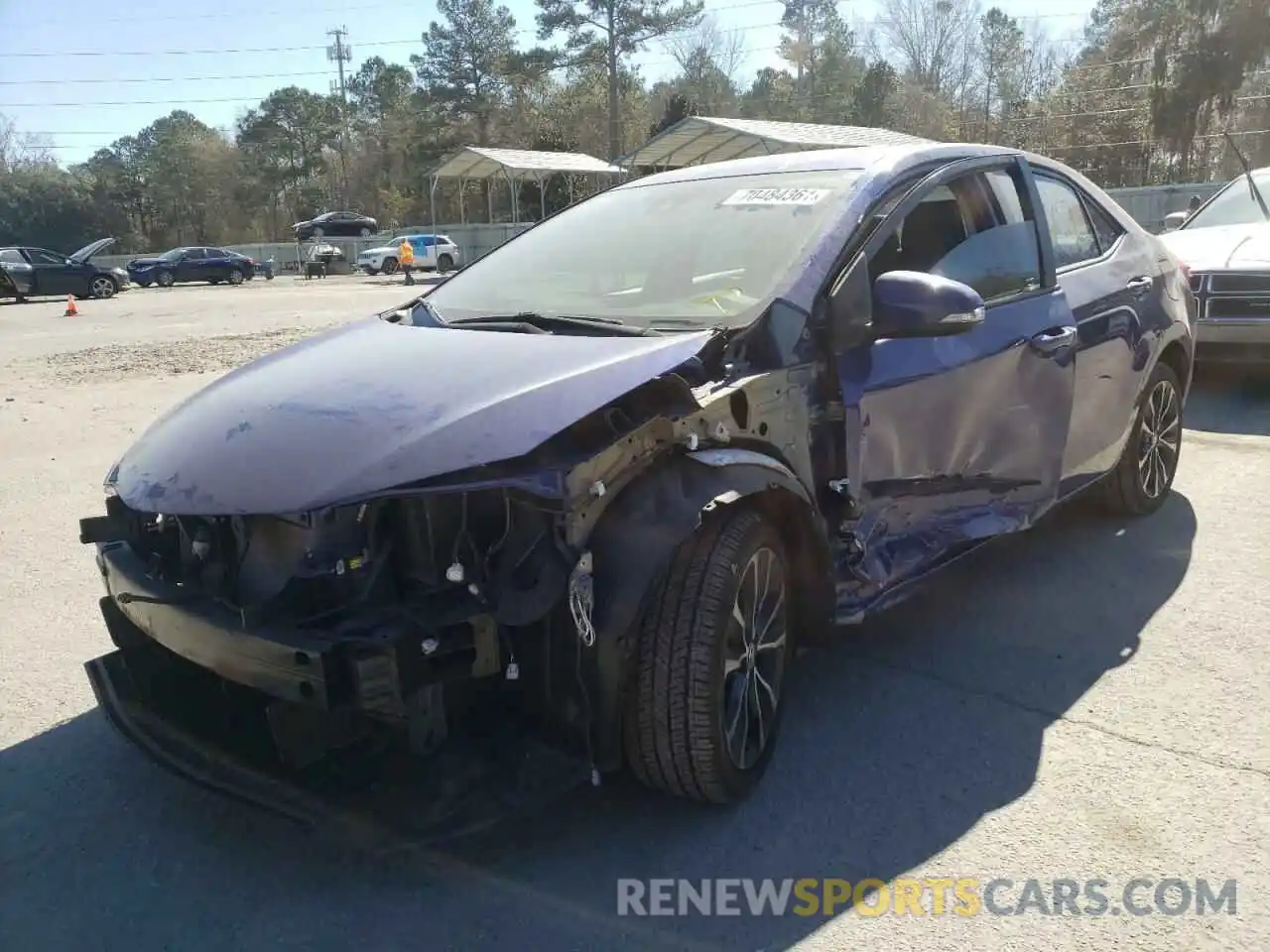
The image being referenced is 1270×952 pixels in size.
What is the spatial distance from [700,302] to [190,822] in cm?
203

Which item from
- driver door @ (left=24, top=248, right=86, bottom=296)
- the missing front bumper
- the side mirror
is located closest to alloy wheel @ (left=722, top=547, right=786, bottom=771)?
the missing front bumper

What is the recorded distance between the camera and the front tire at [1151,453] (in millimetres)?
4781

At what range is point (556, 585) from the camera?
2.30 metres

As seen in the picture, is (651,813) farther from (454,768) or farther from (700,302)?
(700,302)

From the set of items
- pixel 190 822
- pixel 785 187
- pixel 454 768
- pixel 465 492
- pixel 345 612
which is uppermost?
pixel 785 187

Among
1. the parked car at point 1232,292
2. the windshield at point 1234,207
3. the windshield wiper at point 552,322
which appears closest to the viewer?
the windshield wiper at point 552,322

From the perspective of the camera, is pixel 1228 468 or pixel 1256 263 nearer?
pixel 1228 468

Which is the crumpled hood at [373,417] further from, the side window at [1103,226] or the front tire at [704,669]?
the side window at [1103,226]

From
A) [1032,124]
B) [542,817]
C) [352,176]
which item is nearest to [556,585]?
[542,817]

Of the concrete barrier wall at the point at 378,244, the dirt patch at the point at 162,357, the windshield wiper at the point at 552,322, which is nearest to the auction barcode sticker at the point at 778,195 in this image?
the windshield wiper at the point at 552,322

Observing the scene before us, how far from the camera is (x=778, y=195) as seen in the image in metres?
3.50

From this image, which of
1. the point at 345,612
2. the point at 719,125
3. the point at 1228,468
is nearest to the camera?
the point at 345,612

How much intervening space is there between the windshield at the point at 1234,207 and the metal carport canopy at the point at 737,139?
15667mm

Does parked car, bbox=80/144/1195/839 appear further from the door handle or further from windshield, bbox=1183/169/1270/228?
windshield, bbox=1183/169/1270/228
